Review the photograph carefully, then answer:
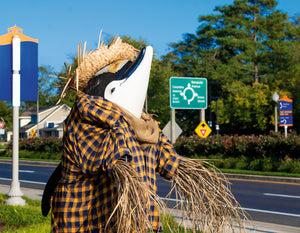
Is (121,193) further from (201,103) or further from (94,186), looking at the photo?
(201,103)

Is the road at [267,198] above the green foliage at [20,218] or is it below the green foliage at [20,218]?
below

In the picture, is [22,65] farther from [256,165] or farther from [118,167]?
[256,165]

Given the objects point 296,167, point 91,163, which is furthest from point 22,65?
point 296,167

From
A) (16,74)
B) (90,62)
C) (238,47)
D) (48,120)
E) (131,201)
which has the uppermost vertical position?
(238,47)

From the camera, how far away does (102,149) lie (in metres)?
1.96

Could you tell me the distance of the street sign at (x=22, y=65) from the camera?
24.4 feet

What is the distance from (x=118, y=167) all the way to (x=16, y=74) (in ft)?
19.6

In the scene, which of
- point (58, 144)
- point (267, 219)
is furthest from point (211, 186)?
point (58, 144)

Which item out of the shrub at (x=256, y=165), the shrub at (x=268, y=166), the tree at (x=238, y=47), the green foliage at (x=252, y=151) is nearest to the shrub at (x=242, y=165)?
the green foliage at (x=252, y=151)

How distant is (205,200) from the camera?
2.44 metres

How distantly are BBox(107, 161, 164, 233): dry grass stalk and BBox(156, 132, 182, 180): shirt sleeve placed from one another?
606 mm

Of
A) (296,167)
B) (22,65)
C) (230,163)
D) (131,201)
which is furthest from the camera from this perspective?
(230,163)

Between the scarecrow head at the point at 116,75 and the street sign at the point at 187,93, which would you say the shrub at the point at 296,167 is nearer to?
the street sign at the point at 187,93

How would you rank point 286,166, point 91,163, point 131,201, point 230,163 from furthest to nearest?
point 230,163, point 286,166, point 91,163, point 131,201
